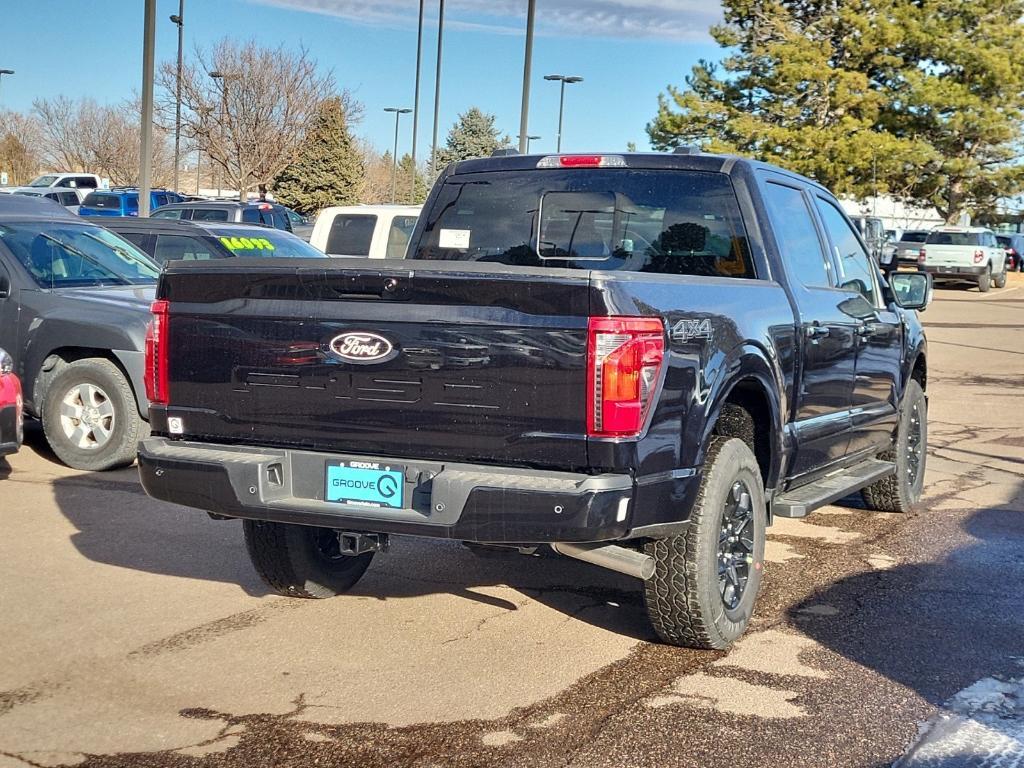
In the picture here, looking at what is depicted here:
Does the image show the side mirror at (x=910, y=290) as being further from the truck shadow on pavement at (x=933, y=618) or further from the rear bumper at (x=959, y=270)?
the rear bumper at (x=959, y=270)

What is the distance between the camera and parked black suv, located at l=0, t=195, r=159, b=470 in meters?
8.79

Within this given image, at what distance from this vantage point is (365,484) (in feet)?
14.9

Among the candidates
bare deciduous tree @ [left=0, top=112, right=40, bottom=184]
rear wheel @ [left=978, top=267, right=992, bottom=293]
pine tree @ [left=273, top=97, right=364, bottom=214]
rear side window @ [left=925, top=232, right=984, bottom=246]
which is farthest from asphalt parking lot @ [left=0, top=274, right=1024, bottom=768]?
bare deciduous tree @ [left=0, top=112, right=40, bottom=184]

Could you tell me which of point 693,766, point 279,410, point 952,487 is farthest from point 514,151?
point 952,487

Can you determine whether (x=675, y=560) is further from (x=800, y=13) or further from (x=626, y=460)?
(x=800, y=13)

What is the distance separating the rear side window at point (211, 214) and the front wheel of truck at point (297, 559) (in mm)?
20609

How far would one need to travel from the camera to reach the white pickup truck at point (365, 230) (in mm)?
14961

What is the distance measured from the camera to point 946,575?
21.1 feet

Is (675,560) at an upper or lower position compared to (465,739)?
upper

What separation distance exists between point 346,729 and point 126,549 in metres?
2.85

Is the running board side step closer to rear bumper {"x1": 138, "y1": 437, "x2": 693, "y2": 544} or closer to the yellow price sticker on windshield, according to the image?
rear bumper {"x1": 138, "y1": 437, "x2": 693, "y2": 544}

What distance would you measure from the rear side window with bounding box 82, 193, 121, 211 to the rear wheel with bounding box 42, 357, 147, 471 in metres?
27.6

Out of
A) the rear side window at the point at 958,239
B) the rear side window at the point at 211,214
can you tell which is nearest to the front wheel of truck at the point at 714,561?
the rear side window at the point at 211,214

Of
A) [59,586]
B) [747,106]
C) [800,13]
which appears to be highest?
[800,13]
